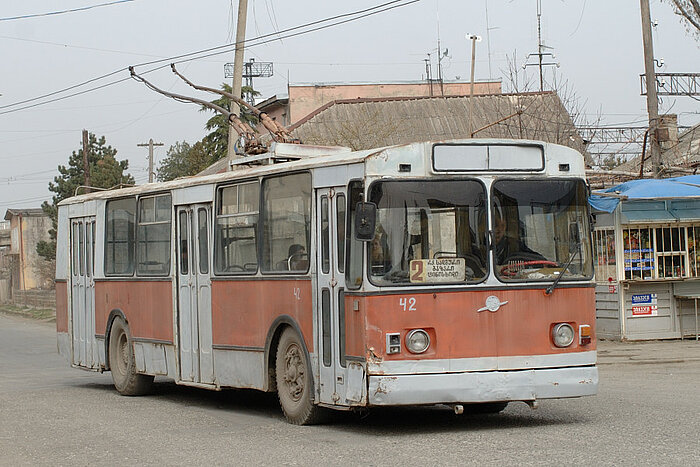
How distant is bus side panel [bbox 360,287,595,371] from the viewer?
1041cm

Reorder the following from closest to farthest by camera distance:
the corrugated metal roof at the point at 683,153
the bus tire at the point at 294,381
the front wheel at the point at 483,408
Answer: the bus tire at the point at 294,381, the front wheel at the point at 483,408, the corrugated metal roof at the point at 683,153

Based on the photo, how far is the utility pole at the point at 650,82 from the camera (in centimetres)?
2323

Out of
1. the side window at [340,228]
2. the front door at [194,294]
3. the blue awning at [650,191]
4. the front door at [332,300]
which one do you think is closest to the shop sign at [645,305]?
the blue awning at [650,191]

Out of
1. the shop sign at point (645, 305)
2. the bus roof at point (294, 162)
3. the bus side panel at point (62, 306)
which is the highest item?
the bus roof at point (294, 162)

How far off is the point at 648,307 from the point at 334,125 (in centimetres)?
2376

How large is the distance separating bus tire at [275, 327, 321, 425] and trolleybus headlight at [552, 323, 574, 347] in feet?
8.06

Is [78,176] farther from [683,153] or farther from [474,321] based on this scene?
[474,321]

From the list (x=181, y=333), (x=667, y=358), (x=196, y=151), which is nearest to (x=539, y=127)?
(x=667, y=358)

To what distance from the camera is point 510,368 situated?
1066 cm

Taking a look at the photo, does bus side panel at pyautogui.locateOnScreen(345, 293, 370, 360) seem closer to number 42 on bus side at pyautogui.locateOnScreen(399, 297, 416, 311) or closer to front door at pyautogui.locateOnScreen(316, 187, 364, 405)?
front door at pyautogui.locateOnScreen(316, 187, 364, 405)

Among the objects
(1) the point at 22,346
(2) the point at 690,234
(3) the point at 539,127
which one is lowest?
(1) the point at 22,346

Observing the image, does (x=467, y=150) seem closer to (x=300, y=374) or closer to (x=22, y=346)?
(x=300, y=374)

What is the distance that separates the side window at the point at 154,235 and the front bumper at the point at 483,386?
5.67m

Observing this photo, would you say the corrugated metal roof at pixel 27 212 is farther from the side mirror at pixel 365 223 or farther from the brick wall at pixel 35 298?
the side mirror at pixel 365 223
